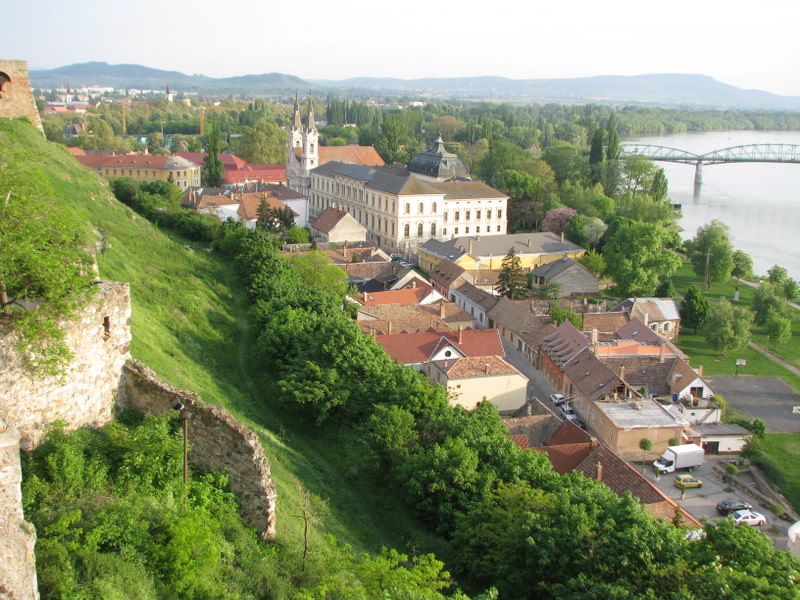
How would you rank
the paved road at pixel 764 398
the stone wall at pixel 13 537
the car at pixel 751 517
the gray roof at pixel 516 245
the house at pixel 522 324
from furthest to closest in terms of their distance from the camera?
1. the gray roof at pixel 516 245
2. the house at pixel 522 324
3. the paved road at pixel 764 398
4. the car at pixel 751 517
5. the stone wall at pixel 13 537

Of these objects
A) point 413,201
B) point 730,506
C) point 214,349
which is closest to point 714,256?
point 413,201

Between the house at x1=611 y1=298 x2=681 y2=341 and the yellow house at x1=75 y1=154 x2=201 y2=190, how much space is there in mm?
48922

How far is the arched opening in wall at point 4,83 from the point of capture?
2841cm

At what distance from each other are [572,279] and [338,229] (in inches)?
708

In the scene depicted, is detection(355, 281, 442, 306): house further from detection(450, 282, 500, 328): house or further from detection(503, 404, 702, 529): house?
detection(503, 404, 702, 529): house

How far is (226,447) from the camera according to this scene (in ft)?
35.8

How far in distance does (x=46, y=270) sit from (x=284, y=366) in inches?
473

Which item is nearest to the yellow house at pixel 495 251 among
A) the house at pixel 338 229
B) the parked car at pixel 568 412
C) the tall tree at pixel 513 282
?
the tall tree at pixel 513 282

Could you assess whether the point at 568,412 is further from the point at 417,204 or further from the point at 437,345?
the point at 417,204

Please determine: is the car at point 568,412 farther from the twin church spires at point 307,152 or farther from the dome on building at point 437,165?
the twin church spires at point 307,152

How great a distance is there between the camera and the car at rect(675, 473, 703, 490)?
2322cm

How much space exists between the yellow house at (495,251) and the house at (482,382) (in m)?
20.6

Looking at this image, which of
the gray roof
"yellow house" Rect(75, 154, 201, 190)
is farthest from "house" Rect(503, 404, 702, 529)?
"yellow house" Rect(75, 154, 201, 190)

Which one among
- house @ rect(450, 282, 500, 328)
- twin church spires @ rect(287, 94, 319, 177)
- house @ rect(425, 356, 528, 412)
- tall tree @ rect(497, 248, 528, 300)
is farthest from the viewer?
twin church spires @ rect(287, 94, 319, 177)
